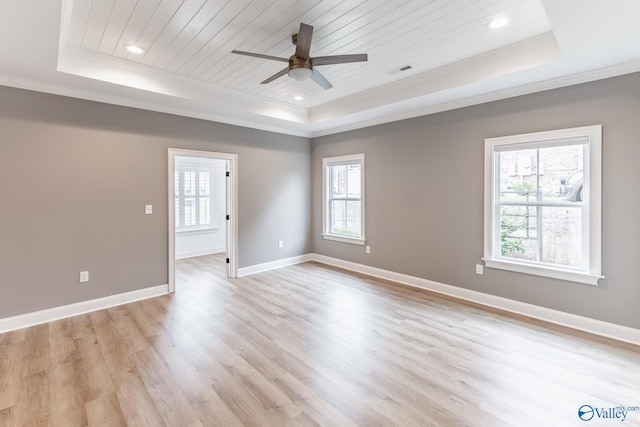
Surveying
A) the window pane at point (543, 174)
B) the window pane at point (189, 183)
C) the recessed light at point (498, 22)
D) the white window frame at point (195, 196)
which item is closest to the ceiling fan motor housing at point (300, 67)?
the recessed light at point (498, 22)

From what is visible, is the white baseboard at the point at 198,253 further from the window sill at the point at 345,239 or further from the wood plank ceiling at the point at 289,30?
the wood plank ceiling at the point at 289,30

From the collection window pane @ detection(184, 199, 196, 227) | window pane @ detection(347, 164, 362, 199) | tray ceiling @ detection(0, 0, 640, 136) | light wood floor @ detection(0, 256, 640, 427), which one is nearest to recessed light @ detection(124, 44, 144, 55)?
tray ceiling @ detection(0, 0, 640, 136)

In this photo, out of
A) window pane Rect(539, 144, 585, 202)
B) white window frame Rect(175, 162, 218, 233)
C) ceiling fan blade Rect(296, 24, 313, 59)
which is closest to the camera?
ceiling fan blade Rect(296, 24, 313, 59)

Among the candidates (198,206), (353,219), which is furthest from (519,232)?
(198,206)

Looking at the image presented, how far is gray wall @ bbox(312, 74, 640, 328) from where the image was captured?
9.37 feet

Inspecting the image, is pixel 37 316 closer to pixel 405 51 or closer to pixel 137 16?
pixel 137 16

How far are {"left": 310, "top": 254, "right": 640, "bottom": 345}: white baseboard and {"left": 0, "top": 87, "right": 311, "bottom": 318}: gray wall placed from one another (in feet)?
11.5

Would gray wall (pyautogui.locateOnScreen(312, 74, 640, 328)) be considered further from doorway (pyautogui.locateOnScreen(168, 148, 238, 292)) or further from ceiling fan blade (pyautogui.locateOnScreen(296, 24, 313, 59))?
doorway (pyautogui.locateOnScreen(168, 148, 238, 292))

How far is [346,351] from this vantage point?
106 inches

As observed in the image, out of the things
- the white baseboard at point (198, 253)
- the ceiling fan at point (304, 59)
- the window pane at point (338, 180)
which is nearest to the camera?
the ceiling fan at point (304, 59)

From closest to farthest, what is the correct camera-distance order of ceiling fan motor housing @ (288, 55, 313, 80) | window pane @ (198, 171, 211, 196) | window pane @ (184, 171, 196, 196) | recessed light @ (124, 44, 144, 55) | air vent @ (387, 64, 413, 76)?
ceiling fan motor housing @ (288, 55, 313, 80), recessed light @ (124, 44, 144, 55), air vent @ (387, 64, 413, 76), window pane @ (184, 171, 196, 196), window pane @ (198, 171, 211, 196)

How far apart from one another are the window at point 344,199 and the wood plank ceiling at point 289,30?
2133 millimetres

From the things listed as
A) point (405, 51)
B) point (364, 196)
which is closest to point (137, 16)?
point (405, 51)

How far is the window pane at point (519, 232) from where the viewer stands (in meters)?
3.48
